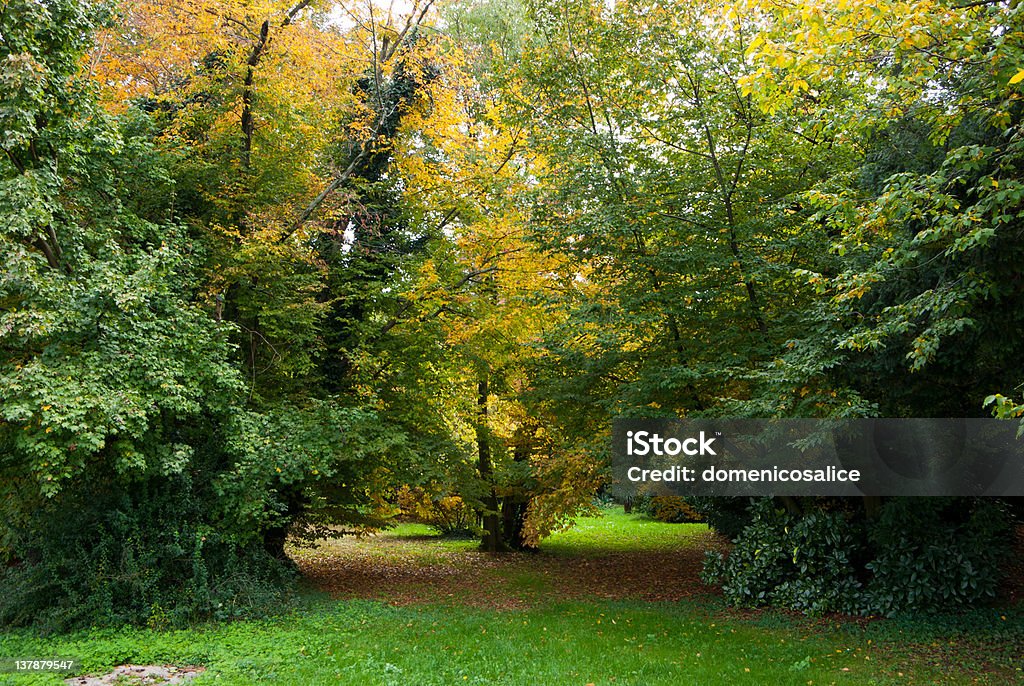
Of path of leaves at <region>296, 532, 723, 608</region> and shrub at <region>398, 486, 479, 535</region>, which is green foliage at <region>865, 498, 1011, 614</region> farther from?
shrub at <region>398, 486, 479, 535</region>

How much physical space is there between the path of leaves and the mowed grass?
0.97 metres

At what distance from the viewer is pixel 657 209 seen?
31.8ft

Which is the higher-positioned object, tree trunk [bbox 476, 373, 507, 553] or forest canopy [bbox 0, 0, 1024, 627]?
forest canopy [bbox 0, 0, 1024, 627]

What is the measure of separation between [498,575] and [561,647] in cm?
554

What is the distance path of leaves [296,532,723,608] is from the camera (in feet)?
36.6

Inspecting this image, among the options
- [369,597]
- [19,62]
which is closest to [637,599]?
[369,597]

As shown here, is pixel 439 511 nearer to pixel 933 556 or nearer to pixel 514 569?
pixel 514 569

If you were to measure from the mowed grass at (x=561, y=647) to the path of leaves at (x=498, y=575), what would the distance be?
0.97 metres

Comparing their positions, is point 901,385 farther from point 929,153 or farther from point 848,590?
point 848,590

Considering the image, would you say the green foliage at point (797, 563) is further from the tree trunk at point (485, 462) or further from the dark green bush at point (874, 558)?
the tree trunk at point (485, 462)

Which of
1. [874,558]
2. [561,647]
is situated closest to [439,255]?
[561,647]

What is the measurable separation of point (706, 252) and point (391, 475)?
6.03 meters

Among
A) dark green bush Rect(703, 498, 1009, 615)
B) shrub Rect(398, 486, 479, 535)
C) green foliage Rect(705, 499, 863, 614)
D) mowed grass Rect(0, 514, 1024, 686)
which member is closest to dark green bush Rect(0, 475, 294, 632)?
mowed grass Rect(0, 514, 1024, 686)

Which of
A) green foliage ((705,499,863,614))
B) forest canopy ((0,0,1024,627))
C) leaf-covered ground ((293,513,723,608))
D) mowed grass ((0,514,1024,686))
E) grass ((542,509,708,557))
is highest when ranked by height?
forest canopy ((0,0,1024,627))
